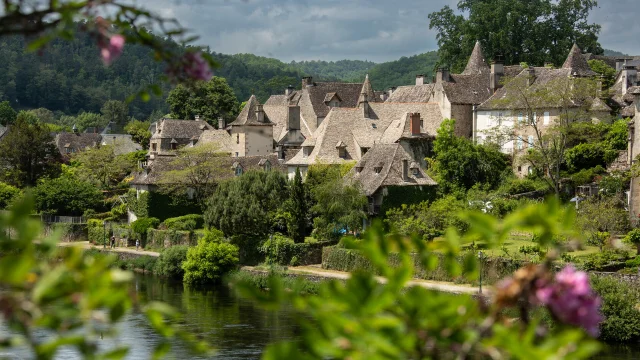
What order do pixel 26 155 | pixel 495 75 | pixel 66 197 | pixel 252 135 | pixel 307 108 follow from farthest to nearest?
pixel 307 108
pixel 26 155
pixel 252 135
pixel 66 197
pixel 495 75

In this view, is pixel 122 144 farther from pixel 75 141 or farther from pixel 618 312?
pixel 618 312

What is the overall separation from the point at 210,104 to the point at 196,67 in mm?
99963

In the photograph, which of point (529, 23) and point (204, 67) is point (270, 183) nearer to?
point (529, 23)

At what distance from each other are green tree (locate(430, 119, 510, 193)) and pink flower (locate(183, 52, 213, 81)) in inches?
2037

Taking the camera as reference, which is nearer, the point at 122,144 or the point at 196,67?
the point at 196,67

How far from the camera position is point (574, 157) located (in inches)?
2240

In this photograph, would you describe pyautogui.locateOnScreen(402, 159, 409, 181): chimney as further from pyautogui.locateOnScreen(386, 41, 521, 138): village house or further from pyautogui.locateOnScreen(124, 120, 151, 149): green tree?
pyautogui.locateOnScreen(124, 120, 151, 149): green tree

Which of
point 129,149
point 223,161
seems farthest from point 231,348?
point 129,149

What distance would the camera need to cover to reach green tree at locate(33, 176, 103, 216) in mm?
71125

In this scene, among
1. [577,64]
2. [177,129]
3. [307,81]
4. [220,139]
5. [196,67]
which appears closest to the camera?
[196,67]

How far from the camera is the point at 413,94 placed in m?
75.8

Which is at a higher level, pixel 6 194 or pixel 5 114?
pixel 5 114

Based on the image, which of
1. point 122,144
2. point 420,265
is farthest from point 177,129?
point 420,265

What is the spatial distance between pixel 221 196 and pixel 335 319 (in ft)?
175
